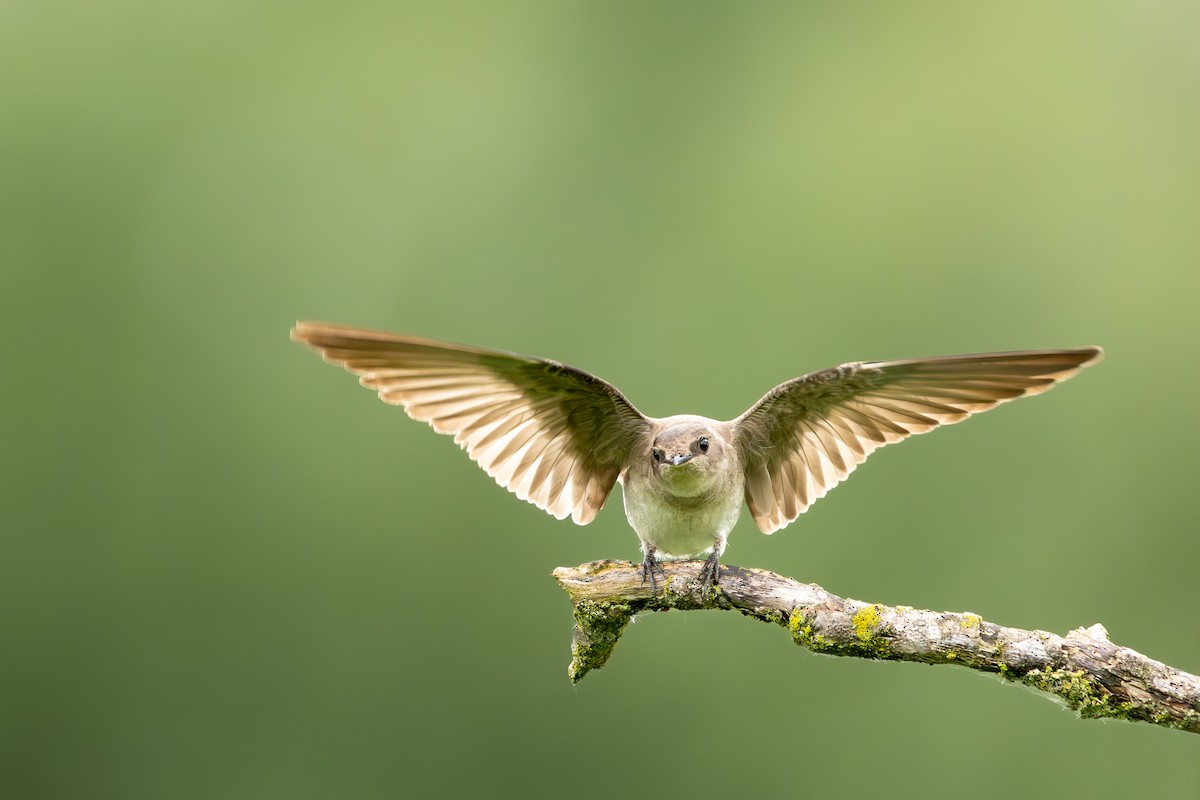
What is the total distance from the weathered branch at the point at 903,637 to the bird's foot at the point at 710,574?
0.03 m

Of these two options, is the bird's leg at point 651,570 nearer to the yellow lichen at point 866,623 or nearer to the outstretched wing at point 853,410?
the outstretched wing at point 853,410

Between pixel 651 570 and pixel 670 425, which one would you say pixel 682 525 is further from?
pixel 670 425

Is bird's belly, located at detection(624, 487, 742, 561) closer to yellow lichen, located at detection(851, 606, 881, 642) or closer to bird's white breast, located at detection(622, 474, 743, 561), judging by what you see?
bird's white breast, located at detection(622, 474, 743, 561)

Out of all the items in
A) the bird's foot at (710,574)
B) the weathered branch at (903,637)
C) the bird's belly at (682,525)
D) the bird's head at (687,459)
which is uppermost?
the bird's head at (687,459)

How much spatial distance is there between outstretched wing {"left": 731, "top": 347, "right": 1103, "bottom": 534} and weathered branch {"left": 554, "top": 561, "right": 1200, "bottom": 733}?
1288 mm

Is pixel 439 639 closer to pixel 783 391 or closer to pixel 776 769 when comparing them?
pixel 776 769

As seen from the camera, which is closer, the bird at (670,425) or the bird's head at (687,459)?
the bird at (670,425)

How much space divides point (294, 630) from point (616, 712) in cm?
510

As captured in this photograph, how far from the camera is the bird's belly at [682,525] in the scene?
25.2ft

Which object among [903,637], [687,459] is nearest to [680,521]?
[687,459]

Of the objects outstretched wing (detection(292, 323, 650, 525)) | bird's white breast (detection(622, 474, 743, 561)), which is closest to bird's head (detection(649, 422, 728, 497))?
bird's white breast (detection(622, 474, 743, 561))

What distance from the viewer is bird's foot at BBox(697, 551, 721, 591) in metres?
6.80

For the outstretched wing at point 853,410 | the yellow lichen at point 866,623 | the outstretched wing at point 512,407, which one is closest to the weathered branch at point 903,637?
the yellow lichen at point 866,623

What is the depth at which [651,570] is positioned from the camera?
7.21 meters
